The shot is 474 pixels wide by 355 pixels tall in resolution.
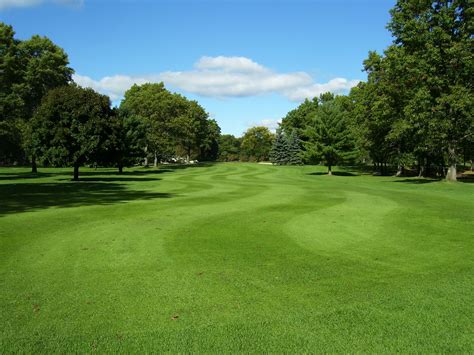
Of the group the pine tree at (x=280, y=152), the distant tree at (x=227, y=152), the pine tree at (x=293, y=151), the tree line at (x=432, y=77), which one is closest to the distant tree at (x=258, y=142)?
the distant tree at (x=227, y=152)

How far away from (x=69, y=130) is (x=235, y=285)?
3202 cm

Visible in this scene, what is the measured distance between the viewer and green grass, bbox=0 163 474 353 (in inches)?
199

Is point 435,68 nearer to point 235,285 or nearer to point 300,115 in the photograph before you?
point 235,285

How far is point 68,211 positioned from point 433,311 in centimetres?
1390

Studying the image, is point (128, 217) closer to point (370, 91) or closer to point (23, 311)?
point (23, 311)

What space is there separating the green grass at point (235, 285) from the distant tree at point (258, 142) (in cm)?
13827

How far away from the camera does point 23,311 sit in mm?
5852

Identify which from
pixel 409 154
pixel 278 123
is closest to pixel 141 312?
pixel 409 154

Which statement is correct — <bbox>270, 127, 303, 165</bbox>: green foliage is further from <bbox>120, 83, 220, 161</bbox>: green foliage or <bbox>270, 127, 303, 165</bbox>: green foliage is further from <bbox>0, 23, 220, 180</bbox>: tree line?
<bbox>120, 83, 220, 161</bbox>: green foliage

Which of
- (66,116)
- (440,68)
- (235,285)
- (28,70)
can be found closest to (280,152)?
(28,70)

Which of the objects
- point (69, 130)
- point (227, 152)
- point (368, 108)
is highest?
point (368, 108)

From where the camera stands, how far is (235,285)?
7039 millimetres

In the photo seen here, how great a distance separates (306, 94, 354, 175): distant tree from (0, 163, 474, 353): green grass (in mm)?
46159

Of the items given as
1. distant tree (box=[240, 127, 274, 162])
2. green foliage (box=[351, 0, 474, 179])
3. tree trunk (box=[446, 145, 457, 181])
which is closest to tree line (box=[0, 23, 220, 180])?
green foliage (box=[351, 0, 474, 179])
